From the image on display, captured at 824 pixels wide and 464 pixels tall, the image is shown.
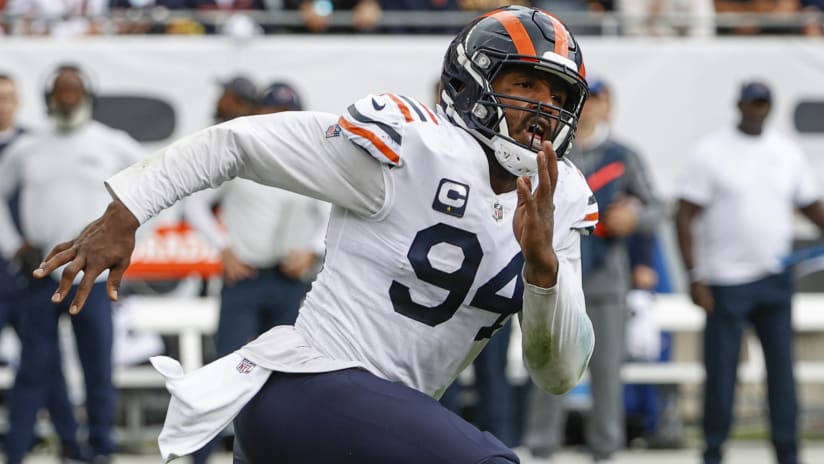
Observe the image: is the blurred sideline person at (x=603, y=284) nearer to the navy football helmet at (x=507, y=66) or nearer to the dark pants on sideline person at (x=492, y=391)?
the dark pants on sideline person at (x=492, y=391)

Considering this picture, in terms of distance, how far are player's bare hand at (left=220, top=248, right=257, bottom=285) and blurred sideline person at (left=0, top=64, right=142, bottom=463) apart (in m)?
0.58

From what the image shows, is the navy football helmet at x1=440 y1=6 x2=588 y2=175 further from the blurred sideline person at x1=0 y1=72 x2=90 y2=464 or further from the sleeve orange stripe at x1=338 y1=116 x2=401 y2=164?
the blurred sideline person at x1=0 y1=72 x2=90 y2=464

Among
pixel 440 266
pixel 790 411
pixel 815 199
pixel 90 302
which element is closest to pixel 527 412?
pixel 790 411

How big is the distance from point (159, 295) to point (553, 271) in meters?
6.53

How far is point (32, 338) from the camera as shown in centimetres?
696

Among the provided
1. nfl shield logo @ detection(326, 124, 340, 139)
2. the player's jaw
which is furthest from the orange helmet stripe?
nfl shield logo @ detection(326, 124, 340, 139)

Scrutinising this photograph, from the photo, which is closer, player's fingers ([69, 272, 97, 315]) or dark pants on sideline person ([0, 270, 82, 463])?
player's fingers ([69, 272, 97, 315])

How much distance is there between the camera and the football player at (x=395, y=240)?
3.12 m

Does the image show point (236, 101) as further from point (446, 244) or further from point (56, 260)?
point (56, 260)

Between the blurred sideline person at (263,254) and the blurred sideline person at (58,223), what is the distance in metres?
0.54

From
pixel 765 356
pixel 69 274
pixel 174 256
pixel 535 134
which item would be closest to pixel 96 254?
pixel 69 274

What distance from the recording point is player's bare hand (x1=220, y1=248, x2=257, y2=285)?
22.9 feet

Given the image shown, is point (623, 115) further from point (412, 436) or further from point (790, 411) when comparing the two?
point (412, 436)

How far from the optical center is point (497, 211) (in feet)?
10.8
